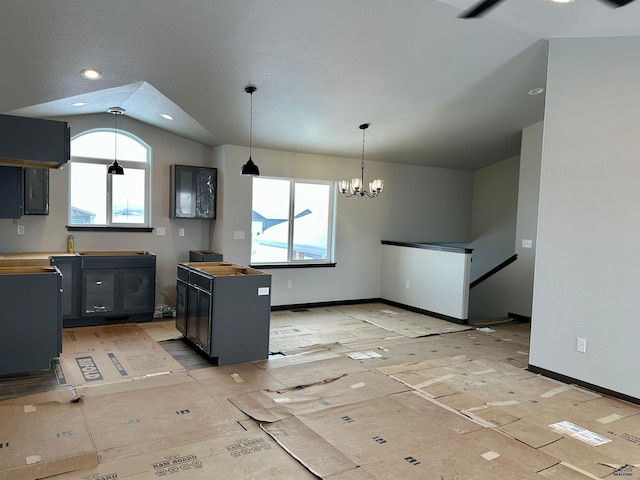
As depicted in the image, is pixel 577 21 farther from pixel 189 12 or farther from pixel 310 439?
pixel 310 439

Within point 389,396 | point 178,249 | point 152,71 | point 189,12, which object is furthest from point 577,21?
point 178,249

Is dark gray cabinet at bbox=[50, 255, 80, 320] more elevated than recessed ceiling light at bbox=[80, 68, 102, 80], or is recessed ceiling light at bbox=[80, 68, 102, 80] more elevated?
recessed ceiling light at bbox=[80, 68, 102, 80]

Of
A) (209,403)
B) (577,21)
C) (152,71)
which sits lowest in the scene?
(209,403)

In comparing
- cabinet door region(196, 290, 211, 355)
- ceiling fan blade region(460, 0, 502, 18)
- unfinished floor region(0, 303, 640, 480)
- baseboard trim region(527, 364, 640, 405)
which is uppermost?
ceiling fan blade region(460, 0, 502, 18)

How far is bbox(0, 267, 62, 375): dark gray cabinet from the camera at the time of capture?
13.2ft

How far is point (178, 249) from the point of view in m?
7.04

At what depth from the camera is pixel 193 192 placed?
682 centimetres

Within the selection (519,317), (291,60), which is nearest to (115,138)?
(291,60)

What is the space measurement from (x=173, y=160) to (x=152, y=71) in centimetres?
253

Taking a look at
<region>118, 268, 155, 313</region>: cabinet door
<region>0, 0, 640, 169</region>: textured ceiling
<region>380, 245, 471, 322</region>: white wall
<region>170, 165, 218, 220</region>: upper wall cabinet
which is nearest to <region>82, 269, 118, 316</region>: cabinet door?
<region>118, 268, 155, 313</region>: cabinet door

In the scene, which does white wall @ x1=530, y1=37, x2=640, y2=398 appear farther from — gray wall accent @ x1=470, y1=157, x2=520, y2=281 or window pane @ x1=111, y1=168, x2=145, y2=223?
window pane @ x1=111, y1=168, x2=145, y2=223

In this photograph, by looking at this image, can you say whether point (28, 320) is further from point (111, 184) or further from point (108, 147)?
point (108, 147)

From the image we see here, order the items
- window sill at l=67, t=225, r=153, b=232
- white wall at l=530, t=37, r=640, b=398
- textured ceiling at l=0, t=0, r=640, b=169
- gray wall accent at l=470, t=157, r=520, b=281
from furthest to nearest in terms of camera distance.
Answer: gray wall accent at l=470, t=157, r=520, b=281 → window sill at l=67, t=225, r=153, b=232 → white wall at l=530, t=37, r=640, b=398 → textured ceiling at l=0, t=0, r=640, b=169

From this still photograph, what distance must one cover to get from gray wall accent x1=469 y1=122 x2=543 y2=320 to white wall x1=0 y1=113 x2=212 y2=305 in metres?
4.77
